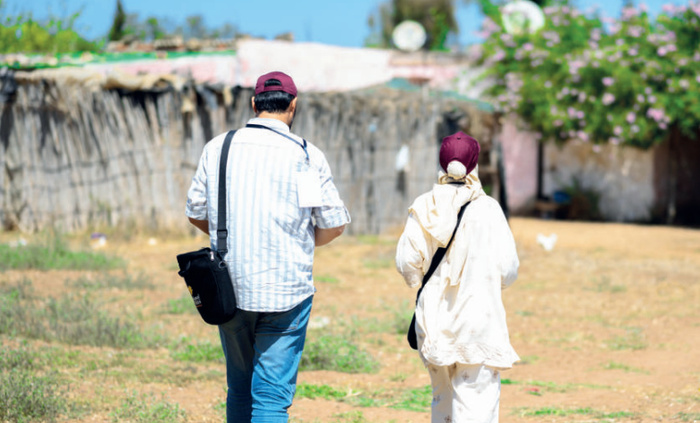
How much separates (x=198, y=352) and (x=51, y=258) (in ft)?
11.8

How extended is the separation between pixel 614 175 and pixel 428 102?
21.5ft

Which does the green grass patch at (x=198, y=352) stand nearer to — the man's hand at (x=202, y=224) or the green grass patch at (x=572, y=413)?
the green grass patch at (x=572, y=413)

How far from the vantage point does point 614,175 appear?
55.6 ft

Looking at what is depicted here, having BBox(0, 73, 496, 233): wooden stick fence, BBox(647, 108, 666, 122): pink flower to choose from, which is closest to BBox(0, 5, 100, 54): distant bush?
BBox(0, 73, 496, 233): wooden stick fence

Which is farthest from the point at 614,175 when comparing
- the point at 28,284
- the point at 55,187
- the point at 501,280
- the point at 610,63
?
the point at 501,280

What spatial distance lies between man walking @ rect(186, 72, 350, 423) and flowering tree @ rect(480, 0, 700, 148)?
13524 millimetres

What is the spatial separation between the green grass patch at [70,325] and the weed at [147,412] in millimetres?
1432

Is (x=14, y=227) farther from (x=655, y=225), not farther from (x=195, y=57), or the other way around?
(x=655, y=225)

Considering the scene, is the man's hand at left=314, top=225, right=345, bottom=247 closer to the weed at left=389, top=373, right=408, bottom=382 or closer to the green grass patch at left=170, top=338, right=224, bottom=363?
the weed at left=389, top=373, right=408, bottom=382

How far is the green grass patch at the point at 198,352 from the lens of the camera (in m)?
5.36

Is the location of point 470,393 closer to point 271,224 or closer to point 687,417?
point 271,224

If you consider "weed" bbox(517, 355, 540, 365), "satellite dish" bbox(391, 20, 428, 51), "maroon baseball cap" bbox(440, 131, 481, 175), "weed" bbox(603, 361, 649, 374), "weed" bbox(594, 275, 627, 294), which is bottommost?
"weed" bbox(594, 275, 627, 294)

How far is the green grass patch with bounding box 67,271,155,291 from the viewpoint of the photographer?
7386 millimetres

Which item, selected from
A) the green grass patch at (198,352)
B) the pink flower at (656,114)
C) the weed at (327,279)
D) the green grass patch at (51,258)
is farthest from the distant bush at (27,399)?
the pink flower at (656,114)
